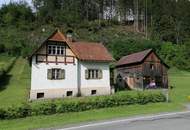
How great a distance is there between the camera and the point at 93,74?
43.0m

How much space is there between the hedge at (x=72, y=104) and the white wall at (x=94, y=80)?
12.4 meters

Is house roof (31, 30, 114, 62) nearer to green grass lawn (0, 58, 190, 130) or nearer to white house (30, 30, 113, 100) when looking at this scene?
white house (30, 30, 113, 100)

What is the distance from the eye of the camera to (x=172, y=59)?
271 ft

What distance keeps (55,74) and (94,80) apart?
5418mm

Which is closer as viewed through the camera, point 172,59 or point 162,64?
point 162,64

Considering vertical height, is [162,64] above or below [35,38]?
below

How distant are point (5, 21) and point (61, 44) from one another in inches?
2611

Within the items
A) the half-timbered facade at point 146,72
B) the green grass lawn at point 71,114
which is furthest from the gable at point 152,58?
the green grass lawn at point 71,114

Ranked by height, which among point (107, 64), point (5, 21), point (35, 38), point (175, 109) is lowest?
point (175, 109)

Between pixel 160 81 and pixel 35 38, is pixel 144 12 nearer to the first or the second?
pixel 35 38

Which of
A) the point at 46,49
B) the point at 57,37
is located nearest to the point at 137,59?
the point at 57,37

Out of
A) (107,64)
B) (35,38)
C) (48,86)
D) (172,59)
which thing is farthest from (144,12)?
(48,86)

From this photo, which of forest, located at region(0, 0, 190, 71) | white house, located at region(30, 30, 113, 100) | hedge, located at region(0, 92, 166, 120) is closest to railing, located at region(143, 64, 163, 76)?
white house, located at region(30, 30, 113, 100)

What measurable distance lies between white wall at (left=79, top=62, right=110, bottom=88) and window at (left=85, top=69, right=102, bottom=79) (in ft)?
1.27
